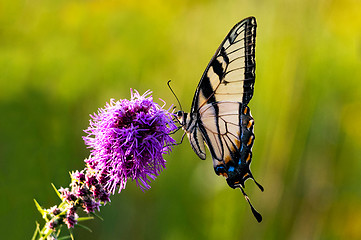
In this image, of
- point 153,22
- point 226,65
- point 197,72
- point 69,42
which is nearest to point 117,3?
point 153,22

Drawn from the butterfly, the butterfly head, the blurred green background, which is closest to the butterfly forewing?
the butterfly

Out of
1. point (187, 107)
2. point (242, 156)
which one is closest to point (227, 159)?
point (242, 156)

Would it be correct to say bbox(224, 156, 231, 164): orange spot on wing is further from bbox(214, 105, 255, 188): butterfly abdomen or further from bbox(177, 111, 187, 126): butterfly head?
bbox(177, 111, 187, 126): butterfly head

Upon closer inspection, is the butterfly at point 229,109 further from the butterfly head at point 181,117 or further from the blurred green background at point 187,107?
the blurred green background at point 187,107

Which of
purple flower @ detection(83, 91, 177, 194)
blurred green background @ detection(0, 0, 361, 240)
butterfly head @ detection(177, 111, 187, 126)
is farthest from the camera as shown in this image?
blurred green background @ detection(0, 0, 361, 240)

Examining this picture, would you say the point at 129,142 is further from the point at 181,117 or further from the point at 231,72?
the point at 231,72

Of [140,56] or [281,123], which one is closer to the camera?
[281,123]

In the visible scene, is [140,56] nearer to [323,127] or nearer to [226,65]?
[323,127]

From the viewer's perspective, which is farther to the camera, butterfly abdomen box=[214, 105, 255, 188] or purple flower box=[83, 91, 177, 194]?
butterfly abdomen box=[214, 105, 255, 188]
